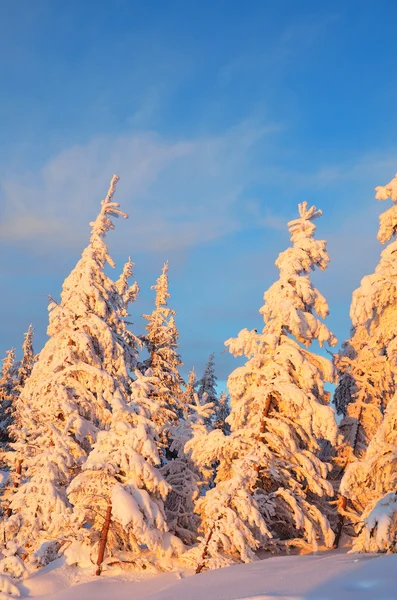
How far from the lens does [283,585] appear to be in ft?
22.5

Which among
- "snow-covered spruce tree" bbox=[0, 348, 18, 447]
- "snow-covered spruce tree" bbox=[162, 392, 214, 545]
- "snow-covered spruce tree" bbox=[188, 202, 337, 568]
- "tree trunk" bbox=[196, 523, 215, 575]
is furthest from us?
"snow-covered spruce tree" bbox=[0, 348, 18, 447]

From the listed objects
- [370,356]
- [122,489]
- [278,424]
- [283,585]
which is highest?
[370,356]

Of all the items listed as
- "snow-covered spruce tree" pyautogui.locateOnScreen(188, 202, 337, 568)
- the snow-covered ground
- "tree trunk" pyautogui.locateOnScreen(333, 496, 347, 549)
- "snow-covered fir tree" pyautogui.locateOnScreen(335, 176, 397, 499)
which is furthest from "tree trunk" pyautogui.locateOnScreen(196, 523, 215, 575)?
"tree trunk" pyautogui.locateOnScreen(333, 496, 347, 549)

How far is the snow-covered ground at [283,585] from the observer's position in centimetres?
582

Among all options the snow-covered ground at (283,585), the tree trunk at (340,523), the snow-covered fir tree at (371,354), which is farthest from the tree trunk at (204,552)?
the tree trunk at (340,523)

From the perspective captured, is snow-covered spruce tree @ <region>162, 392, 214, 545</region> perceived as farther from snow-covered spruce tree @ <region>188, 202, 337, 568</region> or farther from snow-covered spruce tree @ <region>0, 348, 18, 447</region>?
snow-covered spruce tree @ <region>0, 348, 18, 447</region>

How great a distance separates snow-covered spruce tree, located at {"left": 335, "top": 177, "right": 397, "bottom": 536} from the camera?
34.8 ft

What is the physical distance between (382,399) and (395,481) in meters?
11.7

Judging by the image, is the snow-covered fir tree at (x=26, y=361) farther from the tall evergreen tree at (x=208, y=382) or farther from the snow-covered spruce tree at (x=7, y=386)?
the tall evergreen tree at (x=208, y=382)

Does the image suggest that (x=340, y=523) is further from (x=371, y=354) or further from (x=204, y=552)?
(x=204, y=552)

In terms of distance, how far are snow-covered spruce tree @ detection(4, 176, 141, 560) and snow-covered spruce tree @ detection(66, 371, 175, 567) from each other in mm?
1518

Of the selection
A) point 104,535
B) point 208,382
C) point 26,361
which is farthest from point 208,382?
point 104,535

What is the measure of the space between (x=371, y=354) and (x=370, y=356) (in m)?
0.10

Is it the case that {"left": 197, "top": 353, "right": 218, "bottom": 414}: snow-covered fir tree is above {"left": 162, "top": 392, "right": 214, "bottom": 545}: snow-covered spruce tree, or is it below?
above
